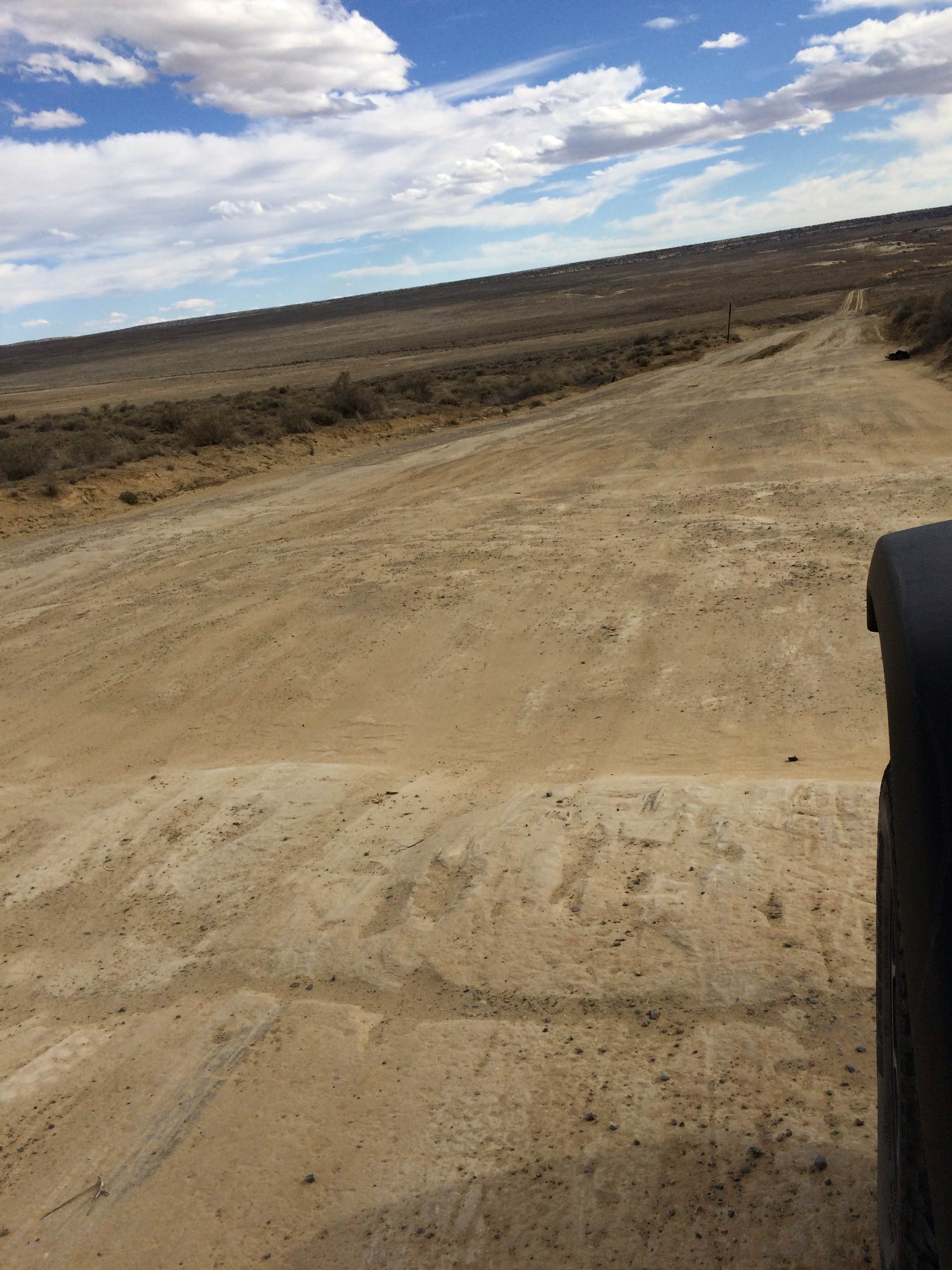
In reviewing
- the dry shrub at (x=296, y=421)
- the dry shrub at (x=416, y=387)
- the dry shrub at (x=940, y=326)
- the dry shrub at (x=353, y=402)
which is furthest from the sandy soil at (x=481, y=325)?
the dry shrub at (x=296, y=421)

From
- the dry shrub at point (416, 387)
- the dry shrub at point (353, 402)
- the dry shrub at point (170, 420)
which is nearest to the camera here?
the dry shrub at point (170, 420)

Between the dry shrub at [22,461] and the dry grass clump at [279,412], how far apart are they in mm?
22

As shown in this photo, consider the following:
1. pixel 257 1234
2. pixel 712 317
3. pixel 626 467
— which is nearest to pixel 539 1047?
pixel 257 1234

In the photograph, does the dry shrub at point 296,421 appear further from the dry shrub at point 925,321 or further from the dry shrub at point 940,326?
the dry shrub at point 940,326

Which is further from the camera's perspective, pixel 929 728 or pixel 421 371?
pixel 421 371

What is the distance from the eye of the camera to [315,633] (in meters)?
7.73

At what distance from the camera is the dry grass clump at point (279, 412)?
62.6ft

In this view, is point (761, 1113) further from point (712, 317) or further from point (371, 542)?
point (712, 317)

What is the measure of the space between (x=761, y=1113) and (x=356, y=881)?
6.67ft

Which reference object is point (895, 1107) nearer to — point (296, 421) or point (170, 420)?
point (296, 421)

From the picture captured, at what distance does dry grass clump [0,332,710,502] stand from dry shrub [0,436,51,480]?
0.02 m

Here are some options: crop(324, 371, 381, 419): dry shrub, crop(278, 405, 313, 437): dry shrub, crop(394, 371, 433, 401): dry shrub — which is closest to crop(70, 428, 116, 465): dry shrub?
crop(278, 405, 313, 437): dry shrub

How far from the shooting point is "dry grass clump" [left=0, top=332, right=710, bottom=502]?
1908 cm

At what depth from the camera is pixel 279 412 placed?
Result: 2439 centimetres
